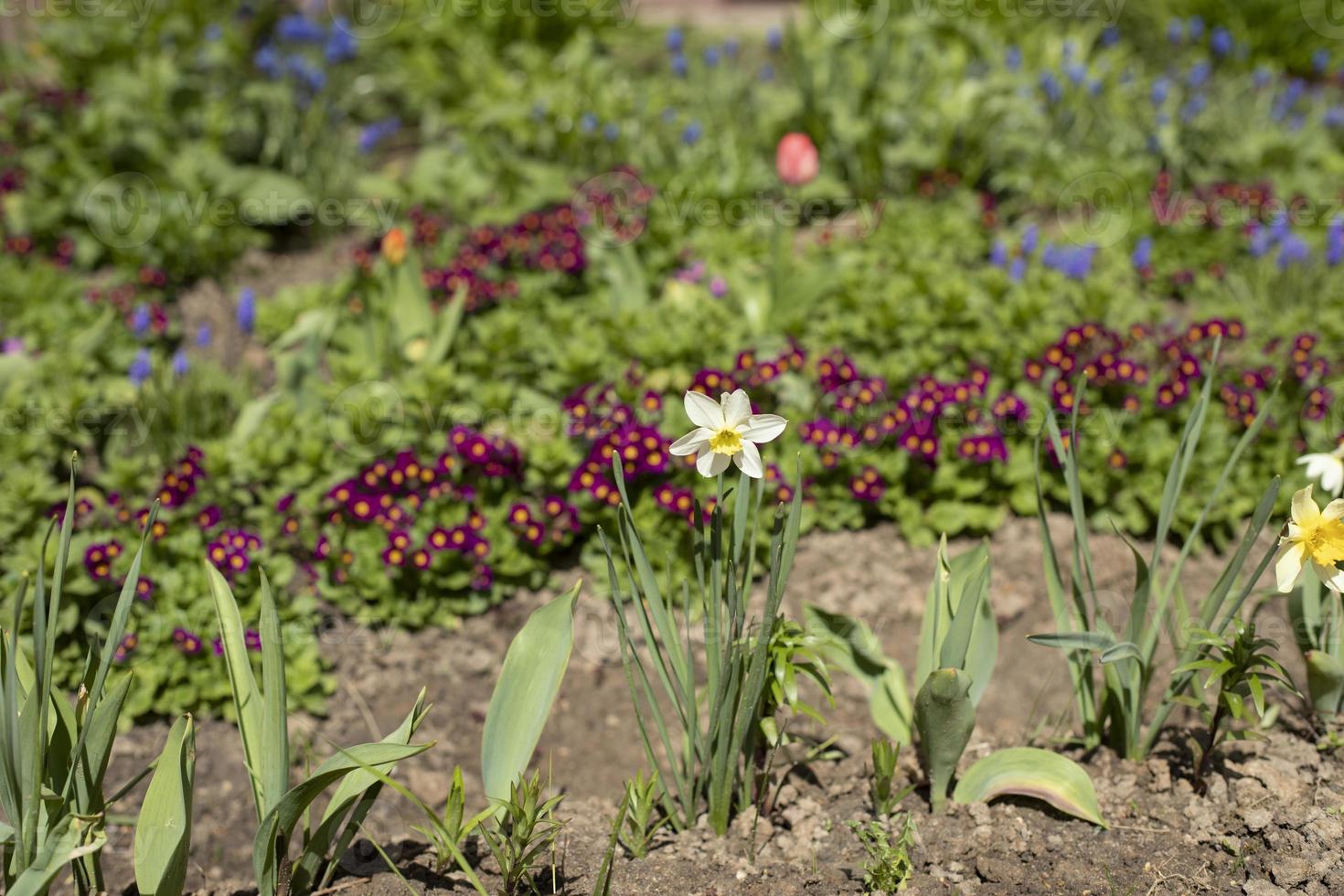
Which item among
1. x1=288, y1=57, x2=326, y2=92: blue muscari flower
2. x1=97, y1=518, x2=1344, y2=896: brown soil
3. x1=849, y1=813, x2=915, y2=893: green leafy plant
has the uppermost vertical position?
x1=288, y1=57, x2=326, y2=92: blue muscari flower

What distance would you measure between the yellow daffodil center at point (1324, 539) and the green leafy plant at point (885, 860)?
79 centimetres

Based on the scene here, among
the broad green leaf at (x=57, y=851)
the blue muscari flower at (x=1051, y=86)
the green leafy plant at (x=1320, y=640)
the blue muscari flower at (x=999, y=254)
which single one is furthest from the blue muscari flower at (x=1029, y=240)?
the broad green leaf at (x=57, y=851)

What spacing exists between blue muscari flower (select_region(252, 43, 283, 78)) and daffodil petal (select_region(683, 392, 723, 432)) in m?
3.45

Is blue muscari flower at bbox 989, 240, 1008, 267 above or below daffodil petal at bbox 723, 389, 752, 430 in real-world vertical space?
below

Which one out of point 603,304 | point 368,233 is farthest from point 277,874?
point 368,233

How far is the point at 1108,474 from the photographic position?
9.92ft

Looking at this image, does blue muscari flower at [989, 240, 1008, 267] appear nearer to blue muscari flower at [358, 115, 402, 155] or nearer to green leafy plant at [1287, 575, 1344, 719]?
green leafy plant at [1287, 575, 1344, 719]

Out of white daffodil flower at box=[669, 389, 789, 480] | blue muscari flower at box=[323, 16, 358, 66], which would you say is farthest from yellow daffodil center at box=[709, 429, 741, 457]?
blue muscari flower at box=[323, 16, 358, 66]

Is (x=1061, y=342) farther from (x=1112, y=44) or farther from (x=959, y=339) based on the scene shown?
(x=1112, y=44)

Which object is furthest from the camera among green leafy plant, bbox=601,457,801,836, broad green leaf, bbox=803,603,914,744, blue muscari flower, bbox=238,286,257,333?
blue muscari flower, bbox=238,286,257,333

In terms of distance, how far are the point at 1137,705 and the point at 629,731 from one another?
113cm

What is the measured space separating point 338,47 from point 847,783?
3.76m

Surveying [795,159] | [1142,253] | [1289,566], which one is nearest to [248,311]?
[795,159]

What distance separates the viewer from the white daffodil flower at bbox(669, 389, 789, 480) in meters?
1.76
